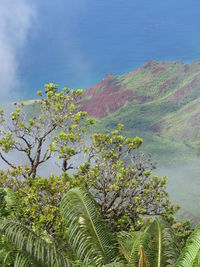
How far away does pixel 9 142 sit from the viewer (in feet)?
65.8

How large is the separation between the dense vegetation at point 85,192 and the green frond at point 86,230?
22 millimetres

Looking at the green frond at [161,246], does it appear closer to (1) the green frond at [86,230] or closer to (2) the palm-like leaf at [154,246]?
(2) the palm-like leaf at [154,246]

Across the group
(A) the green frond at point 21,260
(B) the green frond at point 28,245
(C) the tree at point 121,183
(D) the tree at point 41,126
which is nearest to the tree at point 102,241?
(B) the green frond at point 28,245

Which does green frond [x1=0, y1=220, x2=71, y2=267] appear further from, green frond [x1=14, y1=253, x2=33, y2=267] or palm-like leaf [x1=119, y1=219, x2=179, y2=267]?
palm-like leaf [x1=119, y1=219, x2=179, y2=267]

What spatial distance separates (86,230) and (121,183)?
27.4ft

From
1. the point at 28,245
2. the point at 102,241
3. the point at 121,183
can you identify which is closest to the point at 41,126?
the point at 121,183

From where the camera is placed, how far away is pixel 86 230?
970cm

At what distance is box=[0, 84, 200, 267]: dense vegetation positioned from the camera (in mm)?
9758

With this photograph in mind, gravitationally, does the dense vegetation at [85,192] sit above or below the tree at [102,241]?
above

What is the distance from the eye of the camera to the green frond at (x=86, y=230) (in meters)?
9.52

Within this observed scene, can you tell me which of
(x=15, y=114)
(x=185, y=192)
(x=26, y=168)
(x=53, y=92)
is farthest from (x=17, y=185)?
(x=185, y=192)

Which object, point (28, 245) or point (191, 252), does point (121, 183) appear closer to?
point (191, 252)

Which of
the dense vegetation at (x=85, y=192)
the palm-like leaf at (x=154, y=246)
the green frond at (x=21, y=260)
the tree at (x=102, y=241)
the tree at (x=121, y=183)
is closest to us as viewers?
the green frond at (x=21, y=260)

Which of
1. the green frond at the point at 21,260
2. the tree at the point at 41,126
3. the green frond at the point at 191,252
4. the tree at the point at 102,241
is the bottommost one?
the green frond at the point at 191,252
